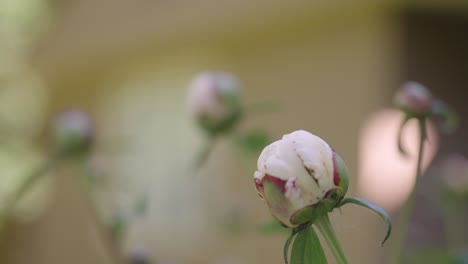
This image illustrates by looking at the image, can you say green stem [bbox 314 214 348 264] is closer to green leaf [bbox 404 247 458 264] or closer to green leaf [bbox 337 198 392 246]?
green leaf [bbox 337 198 392 246]

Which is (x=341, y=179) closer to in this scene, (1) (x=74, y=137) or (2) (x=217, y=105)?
(2) (x=217, y=105)

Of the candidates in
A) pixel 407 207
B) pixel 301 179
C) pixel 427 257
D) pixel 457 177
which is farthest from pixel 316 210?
pixel 457 177

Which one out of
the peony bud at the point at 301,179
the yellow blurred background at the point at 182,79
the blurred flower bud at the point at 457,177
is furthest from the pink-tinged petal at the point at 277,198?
the yellow blurred background at the point at 182,79

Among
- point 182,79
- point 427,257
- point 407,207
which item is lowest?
point 182,79

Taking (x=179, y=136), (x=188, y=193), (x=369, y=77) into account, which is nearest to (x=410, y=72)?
(x=369, y=77)

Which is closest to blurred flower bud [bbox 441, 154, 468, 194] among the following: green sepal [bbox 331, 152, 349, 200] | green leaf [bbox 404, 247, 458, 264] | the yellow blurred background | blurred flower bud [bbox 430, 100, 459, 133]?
green leaf [bbox 404, 247, 458, 264]

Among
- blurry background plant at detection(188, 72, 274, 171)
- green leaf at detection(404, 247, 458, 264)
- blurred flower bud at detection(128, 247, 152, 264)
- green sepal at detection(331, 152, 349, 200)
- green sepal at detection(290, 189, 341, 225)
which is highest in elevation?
green sepal at detection(331, 152, 349, 200)
